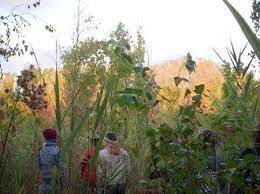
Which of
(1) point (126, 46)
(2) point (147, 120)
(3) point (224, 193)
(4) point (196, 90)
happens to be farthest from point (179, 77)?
(3) point (224, 193)

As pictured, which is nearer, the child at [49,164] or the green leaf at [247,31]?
the green leaf at [247,31]

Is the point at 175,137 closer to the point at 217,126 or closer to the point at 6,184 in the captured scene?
the point at 217,126

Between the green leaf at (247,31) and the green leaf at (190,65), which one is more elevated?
the green leaf at (190,65)

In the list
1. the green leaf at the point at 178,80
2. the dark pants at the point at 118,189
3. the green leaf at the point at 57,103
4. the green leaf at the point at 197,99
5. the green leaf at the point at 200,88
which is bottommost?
the dark pants at the point at 118,189

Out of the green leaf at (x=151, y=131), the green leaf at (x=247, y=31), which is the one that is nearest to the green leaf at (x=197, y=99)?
the green leaf at (x=151, y=131)

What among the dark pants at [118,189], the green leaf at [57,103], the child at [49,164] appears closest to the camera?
the green leaf at [57,103]

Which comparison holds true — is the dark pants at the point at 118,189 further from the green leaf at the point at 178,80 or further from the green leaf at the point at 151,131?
the green leaf at the point at 178,80

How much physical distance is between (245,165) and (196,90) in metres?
0.45

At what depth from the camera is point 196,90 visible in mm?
2170

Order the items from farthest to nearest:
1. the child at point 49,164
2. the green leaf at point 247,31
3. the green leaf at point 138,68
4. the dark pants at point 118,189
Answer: the dark pants at point 118,189 → the green leaf at point 138,68 → the child at point 49,164 → the green leaf at point 247,31

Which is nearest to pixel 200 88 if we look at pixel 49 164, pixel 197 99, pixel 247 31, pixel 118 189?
pixel 197 99

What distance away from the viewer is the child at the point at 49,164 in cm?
158

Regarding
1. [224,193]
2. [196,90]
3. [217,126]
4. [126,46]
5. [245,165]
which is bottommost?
[224,193]

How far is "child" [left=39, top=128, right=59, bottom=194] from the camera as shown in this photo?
1576 millimetres
